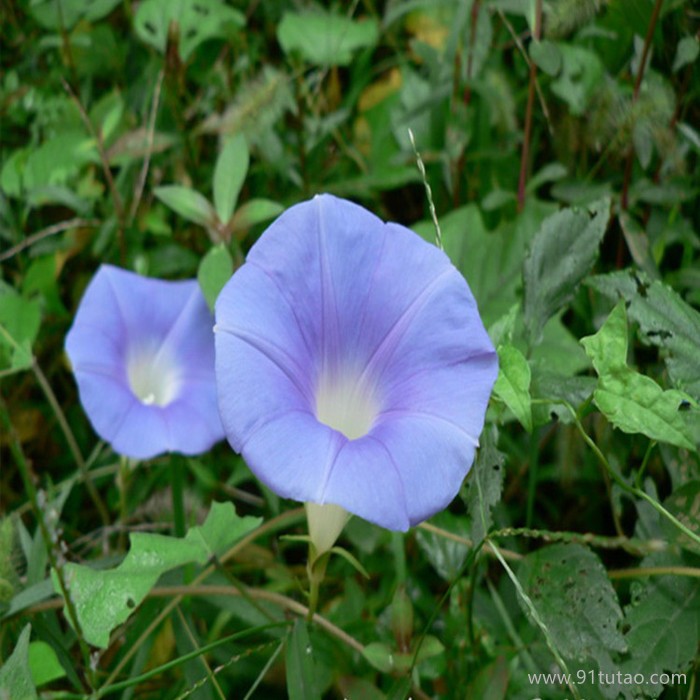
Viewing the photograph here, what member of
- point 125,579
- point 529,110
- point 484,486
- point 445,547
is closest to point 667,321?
point 484,486

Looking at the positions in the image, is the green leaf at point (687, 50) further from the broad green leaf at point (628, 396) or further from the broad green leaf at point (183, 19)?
the broad green leaf at point (183, 19)

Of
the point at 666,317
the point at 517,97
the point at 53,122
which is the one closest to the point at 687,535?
the point at 666,317

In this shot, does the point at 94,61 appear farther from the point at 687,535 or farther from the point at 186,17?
the point at 687,535

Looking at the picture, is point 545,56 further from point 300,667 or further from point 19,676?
point 19,676

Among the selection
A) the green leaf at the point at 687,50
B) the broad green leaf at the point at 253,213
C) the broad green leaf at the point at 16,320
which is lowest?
the broad green leaf at the point at 16,320

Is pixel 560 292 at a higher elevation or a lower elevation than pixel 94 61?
higher

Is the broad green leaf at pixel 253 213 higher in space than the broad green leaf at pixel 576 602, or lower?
higher

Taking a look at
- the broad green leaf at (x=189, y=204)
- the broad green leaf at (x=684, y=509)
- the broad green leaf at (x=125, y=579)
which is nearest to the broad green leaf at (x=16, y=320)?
the broad green leaf at (x=189, y=204)
